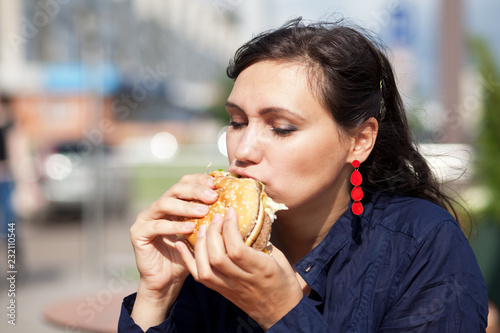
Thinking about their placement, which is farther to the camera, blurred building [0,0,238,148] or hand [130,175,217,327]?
blurred building [0,0,238,148]

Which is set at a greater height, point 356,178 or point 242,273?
point 356,178

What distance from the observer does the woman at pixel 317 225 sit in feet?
5.03

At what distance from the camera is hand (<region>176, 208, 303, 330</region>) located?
4.81ft

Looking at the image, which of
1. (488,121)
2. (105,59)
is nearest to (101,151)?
(488,121)

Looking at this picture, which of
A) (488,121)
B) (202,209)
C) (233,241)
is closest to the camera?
(233,241)

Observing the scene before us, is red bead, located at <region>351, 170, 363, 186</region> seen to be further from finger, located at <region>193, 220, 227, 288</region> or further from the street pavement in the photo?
the street pavement

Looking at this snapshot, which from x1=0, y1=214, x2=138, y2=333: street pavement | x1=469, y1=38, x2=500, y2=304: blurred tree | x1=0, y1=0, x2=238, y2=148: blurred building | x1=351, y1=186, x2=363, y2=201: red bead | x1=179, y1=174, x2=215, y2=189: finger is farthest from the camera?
x1=0, y1=0, x2=238, y2=148: blurred building

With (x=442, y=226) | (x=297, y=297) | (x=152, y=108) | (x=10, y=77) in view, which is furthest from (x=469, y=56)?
(x=152, y=108)

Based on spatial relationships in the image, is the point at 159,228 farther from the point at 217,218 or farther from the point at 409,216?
the point at 409,216

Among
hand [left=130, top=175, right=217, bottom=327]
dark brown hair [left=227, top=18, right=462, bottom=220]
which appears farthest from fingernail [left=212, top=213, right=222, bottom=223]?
dark brown hair [left=227, top=18, right=462, bottom=220]

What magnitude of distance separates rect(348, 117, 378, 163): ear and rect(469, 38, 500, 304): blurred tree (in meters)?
2.62

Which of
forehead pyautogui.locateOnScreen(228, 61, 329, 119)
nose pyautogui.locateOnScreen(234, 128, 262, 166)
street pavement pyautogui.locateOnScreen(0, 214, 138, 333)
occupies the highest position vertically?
forehead pyautogui.locateOnScreen(228, 61, 329, 119)

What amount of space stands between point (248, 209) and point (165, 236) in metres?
0.37

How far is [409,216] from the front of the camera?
1.76 m
